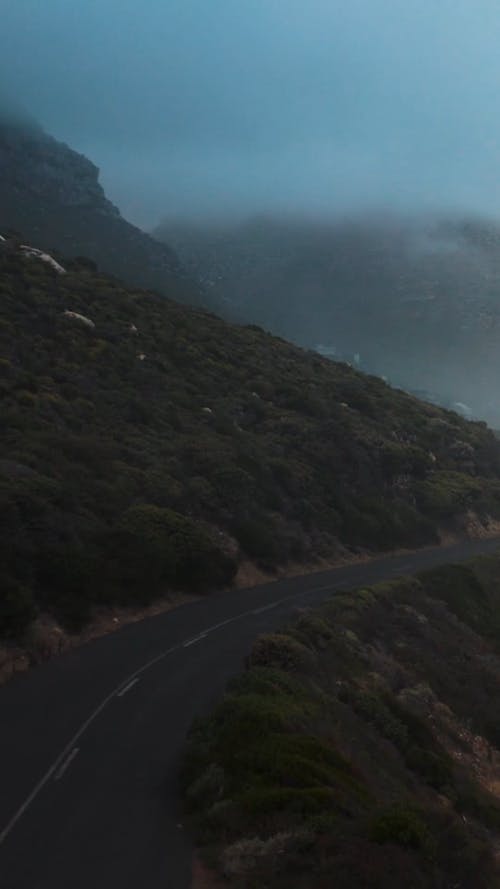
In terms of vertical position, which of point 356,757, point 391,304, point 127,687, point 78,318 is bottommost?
point 127,687

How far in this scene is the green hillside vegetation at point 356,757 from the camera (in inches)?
361

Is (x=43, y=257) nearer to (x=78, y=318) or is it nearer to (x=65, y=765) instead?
(x=78, y=318)

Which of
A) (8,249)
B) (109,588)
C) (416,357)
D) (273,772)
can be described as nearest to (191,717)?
(273,772)

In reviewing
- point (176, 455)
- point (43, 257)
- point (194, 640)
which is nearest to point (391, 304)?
point (43, 257)

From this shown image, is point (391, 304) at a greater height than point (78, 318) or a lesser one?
greater

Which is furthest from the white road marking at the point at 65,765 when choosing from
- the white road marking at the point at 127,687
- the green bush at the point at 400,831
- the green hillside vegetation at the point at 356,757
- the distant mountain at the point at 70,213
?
the distant mountain at the point at 70,213

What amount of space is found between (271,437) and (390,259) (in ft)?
516

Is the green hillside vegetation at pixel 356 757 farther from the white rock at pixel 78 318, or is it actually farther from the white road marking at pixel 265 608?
the white rock at pixel 78 318

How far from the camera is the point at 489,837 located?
15.0 m

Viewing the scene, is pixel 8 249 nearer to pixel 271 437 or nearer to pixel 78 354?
pixel 78 354

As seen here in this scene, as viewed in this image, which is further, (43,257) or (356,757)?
(43,257)

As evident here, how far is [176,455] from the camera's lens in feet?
112

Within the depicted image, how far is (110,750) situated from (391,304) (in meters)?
166

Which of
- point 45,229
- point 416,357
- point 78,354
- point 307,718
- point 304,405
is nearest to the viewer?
point 307,718
